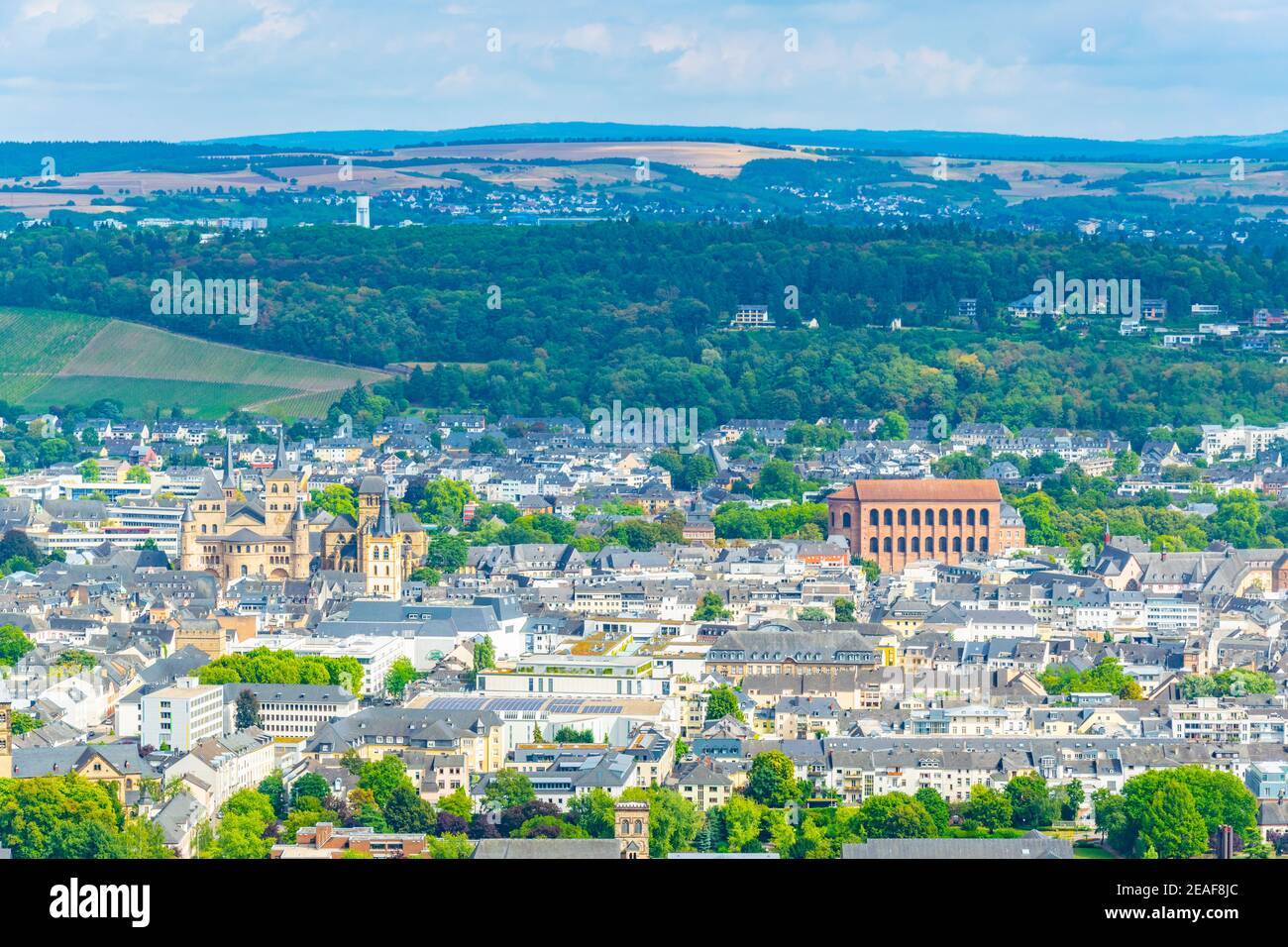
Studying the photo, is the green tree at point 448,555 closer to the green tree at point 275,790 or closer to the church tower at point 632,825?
the green tree at point 275,790

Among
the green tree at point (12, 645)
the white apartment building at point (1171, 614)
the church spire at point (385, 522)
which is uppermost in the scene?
the church spire at point (385, 522)

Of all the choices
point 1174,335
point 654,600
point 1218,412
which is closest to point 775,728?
point 654,600

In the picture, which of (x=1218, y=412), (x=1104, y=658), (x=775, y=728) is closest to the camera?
(x=775, y=728)

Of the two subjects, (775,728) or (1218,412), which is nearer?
(775,728)

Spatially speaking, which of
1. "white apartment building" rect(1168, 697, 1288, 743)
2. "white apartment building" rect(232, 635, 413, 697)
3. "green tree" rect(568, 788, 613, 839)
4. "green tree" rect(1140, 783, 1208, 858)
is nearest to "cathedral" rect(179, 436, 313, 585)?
"white apartment building" rect(232, 635, 413, 697)

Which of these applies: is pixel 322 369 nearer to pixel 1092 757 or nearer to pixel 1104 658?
pixel 1104 658

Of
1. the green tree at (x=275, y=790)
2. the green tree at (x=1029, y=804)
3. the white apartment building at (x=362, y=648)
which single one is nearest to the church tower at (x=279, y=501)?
the white apartment building at (x=362, y=648)

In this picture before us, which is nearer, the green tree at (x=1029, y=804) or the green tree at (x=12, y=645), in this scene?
the green tree at (x=1029, y=804)
